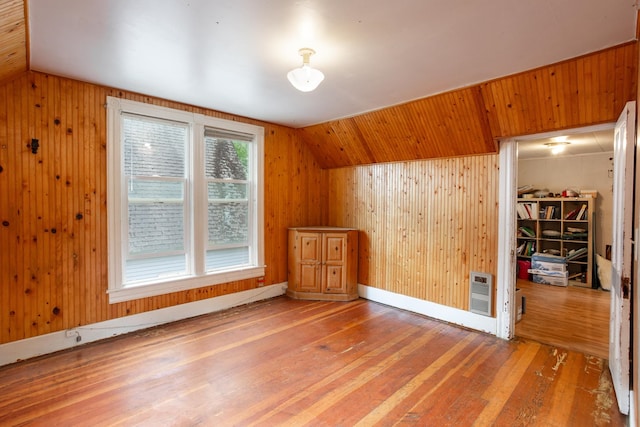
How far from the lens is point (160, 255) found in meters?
3.62

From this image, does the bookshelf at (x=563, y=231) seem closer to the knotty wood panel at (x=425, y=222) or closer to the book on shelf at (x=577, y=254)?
the book on shelf at (x=577, y=254)

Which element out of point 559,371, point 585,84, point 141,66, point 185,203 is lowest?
point 559,371

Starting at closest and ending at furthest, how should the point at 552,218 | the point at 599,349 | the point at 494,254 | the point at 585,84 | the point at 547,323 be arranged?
the point at 585,84, the point at 599,349, the point at 494,254, the point at 547,323, the point at 552,218

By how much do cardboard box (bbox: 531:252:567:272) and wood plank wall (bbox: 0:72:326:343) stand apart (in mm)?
6137

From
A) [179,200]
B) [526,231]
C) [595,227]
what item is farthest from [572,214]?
[179,200]

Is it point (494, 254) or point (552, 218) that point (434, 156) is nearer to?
point (494, 254)

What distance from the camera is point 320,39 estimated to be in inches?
86.3

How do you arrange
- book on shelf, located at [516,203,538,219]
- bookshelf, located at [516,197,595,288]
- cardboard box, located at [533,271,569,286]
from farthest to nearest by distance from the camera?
book on shelf, located at [516,203,538,219] < bookshelf, located at [516,197,595,288] < cardboard box, located at [533,271,569,286]

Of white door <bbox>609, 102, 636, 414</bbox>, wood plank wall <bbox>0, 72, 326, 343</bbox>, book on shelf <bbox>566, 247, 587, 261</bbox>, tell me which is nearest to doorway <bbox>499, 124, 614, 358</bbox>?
book on shelf <bbox>566, 247, 587, 261</bbox>

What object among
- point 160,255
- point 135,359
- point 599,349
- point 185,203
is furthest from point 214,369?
point 599,349

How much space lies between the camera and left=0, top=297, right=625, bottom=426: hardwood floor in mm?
2115

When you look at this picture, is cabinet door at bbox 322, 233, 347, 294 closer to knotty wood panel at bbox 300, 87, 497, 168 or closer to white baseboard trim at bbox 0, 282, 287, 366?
white baseboard trim at bbox 0, 282, 287, 366

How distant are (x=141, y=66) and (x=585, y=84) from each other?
11.8 feet

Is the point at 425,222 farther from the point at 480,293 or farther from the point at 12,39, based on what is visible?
the point at 12,39
